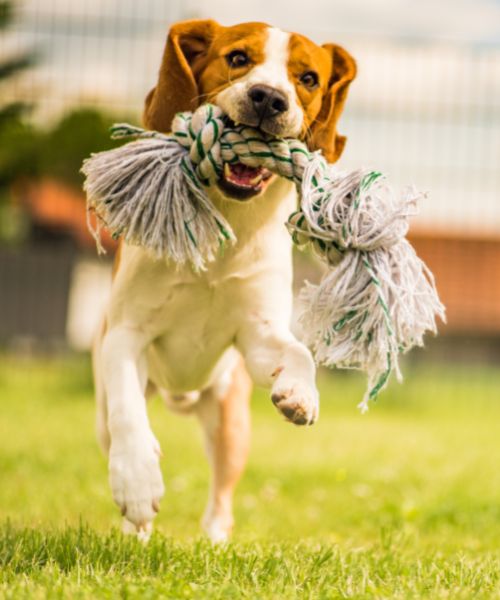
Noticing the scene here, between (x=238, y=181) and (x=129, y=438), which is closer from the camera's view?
(x=129, y=438)

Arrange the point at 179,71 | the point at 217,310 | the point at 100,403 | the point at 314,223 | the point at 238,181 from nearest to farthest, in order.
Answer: the point at 314,223 → the point at 238,181 → the point at 179,71 → the point at 217,310 → the point at 100,403

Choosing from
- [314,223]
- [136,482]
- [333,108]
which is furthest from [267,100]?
[136,482]

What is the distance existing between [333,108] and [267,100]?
1.67 ft

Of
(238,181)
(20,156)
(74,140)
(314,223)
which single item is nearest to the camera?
(314,223)

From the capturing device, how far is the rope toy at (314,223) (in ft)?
9.44

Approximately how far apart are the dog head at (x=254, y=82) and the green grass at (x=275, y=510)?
1.16 meters

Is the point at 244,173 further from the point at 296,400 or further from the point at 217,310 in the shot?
the point at 296,400

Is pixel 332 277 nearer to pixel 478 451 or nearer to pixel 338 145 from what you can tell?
pixel 338 145

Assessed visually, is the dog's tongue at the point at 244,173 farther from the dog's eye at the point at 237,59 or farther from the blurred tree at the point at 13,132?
the blurred tree at the point at 13,132

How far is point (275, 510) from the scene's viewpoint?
4613 millimetres

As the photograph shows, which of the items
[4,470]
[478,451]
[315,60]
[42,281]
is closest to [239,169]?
[315,60]

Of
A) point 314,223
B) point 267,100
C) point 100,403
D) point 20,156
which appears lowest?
point 20,156

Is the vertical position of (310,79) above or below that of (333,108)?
above

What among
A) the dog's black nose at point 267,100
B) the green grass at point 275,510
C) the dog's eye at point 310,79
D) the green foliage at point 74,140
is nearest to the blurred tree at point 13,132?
the green foliage at point 74,140
